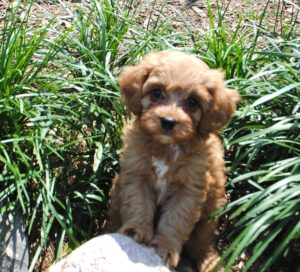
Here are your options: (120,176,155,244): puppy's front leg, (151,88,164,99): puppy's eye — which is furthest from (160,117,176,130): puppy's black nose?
(120,176,155,244): puppy's front leg

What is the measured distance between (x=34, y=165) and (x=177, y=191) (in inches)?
48.5

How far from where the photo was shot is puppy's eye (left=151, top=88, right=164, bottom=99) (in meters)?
4.54

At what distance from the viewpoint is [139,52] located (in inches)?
233

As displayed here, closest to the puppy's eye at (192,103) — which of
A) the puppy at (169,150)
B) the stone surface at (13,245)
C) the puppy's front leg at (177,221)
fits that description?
the puppy at (169,150)

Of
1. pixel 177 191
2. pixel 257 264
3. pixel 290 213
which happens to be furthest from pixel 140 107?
pixel 257 264

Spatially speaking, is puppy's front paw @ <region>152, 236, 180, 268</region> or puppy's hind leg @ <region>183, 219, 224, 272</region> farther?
puppy's hind leg @ <region>183, 219, 224, 272</region>

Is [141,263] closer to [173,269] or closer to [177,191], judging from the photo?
[173,269]

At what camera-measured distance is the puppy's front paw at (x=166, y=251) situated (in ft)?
14.9

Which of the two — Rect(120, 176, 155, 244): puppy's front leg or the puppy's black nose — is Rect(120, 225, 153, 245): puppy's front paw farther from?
the puppy's black nose

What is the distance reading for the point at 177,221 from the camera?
15.2 ft

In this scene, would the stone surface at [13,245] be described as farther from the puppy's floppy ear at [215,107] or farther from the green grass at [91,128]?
the puppy's floppy ear at [215,107]

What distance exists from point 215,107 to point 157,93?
1.35 feet

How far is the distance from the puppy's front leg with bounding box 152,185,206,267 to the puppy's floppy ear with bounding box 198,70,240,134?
1.54 ft

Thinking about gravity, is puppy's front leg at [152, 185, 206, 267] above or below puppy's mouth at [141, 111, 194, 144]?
below
